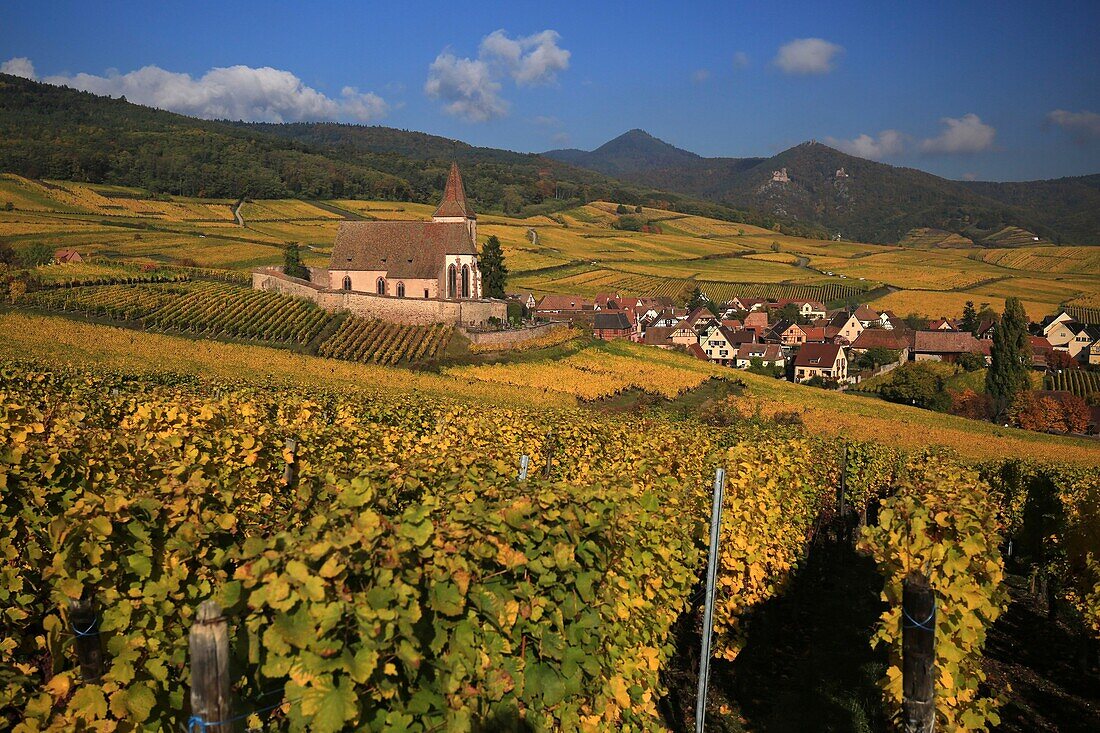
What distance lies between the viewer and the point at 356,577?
4.55 meters

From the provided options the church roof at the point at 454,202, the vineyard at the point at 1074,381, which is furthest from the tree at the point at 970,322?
the church roof at the point at 454,202

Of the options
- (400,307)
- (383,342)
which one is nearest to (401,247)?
(400,307)

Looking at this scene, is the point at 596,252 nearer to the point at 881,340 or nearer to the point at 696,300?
the point at 696,300

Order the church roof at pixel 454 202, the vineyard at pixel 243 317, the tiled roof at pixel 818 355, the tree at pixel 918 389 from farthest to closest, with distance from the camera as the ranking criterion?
the tiled roof at pixel 818 355 → the church roof at pixel 454 202 → the tree at pixel 918 389 → the vineyard at pixel 243 317

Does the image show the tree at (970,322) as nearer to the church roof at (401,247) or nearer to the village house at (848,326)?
the village house at (848,326)

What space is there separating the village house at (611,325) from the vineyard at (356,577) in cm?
7510

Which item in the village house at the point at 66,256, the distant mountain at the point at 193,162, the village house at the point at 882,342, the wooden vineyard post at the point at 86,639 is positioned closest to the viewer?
the wooden vineyard post at the point at 86,639

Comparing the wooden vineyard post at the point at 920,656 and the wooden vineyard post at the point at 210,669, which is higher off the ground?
the wooden vineyard post at the point at 210,669

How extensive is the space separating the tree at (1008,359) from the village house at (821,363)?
19.3 meters

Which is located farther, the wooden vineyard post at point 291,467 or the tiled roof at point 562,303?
the tiled roof at point 562,303

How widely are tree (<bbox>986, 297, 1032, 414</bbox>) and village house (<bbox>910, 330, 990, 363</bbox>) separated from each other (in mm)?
25822

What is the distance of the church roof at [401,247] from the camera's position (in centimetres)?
6444

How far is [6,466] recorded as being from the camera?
6031 mm

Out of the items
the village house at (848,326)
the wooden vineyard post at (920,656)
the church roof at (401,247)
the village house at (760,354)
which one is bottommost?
the village house at (760,354)
